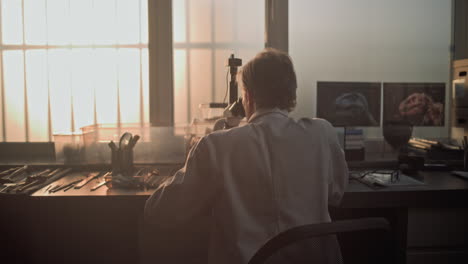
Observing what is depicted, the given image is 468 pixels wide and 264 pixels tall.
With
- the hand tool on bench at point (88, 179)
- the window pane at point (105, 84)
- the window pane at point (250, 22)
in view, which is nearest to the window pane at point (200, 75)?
the window pane at point (250, 22)

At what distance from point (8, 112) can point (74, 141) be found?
2.15ft

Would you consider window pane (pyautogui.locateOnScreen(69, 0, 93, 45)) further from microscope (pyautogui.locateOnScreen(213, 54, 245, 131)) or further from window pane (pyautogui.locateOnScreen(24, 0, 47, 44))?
microscope (pyautogui.locateOnScreen(213, 54, 245, 131))

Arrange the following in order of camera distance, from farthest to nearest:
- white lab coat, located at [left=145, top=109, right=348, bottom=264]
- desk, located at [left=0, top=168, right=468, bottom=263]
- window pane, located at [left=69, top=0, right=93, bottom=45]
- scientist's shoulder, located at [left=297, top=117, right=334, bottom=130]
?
window pane, located at [left=69, top=0, right=93, bottom=45] < desk, located at [left=0, top=168, right=468, bottom=263] < scientist's shoulder, located at [left=297, top=117, right=334, bottom=130] < white lab coat, located at [left=145, top=109, right=348, bottom=264]

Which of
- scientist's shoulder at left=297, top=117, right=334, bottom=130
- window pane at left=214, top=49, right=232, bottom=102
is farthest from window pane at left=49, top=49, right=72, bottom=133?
scientist's shoulder at left=297, top=117, right=334, bottom=130

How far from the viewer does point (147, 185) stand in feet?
6.48

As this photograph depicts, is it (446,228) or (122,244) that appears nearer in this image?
(446,228)

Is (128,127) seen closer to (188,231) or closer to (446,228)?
(188,231)

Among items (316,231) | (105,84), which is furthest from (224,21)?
(316,231)

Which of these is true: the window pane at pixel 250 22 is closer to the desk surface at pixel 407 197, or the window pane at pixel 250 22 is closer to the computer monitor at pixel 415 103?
the computer monitor at pixel 415 103

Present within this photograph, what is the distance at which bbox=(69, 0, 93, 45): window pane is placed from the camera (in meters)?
2.58

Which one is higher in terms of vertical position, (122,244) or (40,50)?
(40,50)

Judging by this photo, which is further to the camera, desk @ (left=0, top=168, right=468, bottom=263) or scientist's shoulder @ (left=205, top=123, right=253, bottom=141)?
desk @ (left=0, top=168, right=468, bottom=263)

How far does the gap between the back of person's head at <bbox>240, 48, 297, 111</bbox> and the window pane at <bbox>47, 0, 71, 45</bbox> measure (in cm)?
169

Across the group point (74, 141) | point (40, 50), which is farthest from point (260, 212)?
point (40, 50)
